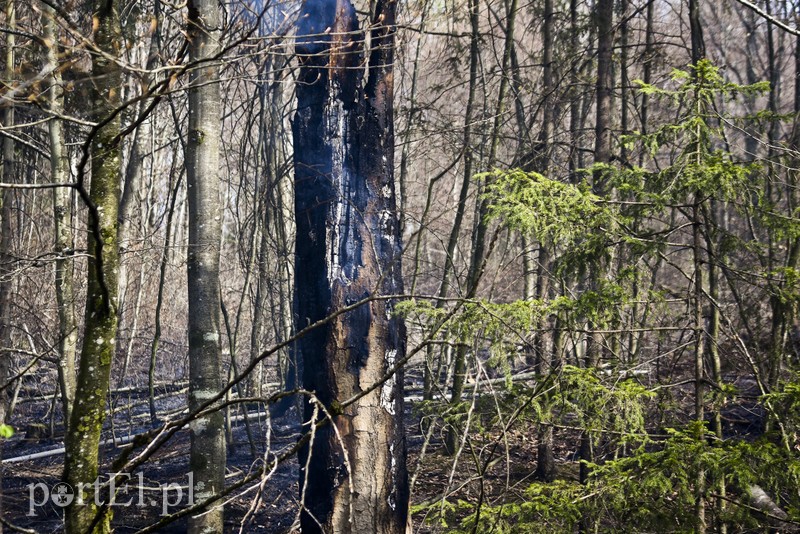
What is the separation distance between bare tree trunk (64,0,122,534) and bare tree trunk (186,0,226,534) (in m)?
2.74

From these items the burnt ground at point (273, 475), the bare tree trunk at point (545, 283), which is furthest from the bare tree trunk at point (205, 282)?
the bare tree trunk at point (545, 283)

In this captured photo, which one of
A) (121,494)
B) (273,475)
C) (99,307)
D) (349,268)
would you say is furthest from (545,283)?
(99,307)

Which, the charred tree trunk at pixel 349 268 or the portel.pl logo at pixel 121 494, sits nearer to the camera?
the portel.pl logo at pixel 121 494

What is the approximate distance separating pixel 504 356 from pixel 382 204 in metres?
1.47

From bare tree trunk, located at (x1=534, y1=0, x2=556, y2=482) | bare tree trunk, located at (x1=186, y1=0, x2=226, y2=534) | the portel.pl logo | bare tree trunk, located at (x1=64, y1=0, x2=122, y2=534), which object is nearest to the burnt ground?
the portel.pl logo

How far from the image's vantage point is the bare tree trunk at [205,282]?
19.0ft

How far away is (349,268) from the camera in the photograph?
5.04 meters

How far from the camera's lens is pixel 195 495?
592 cm

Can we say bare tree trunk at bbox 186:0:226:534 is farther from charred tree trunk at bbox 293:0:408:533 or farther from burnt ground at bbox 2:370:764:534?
charred tree trunk at bbox 293:0:408:533

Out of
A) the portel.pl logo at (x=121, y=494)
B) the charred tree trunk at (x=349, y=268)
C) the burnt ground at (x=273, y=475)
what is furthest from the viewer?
the burnt ground at (x=273, y=475)

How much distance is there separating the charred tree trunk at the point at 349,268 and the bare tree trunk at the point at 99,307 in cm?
201

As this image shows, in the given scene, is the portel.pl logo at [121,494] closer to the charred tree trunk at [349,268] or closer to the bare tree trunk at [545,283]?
the charred tree trunk at [349,268]

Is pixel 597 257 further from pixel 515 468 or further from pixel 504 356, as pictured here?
pixel 515 468

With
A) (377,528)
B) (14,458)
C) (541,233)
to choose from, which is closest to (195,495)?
(377,528)
